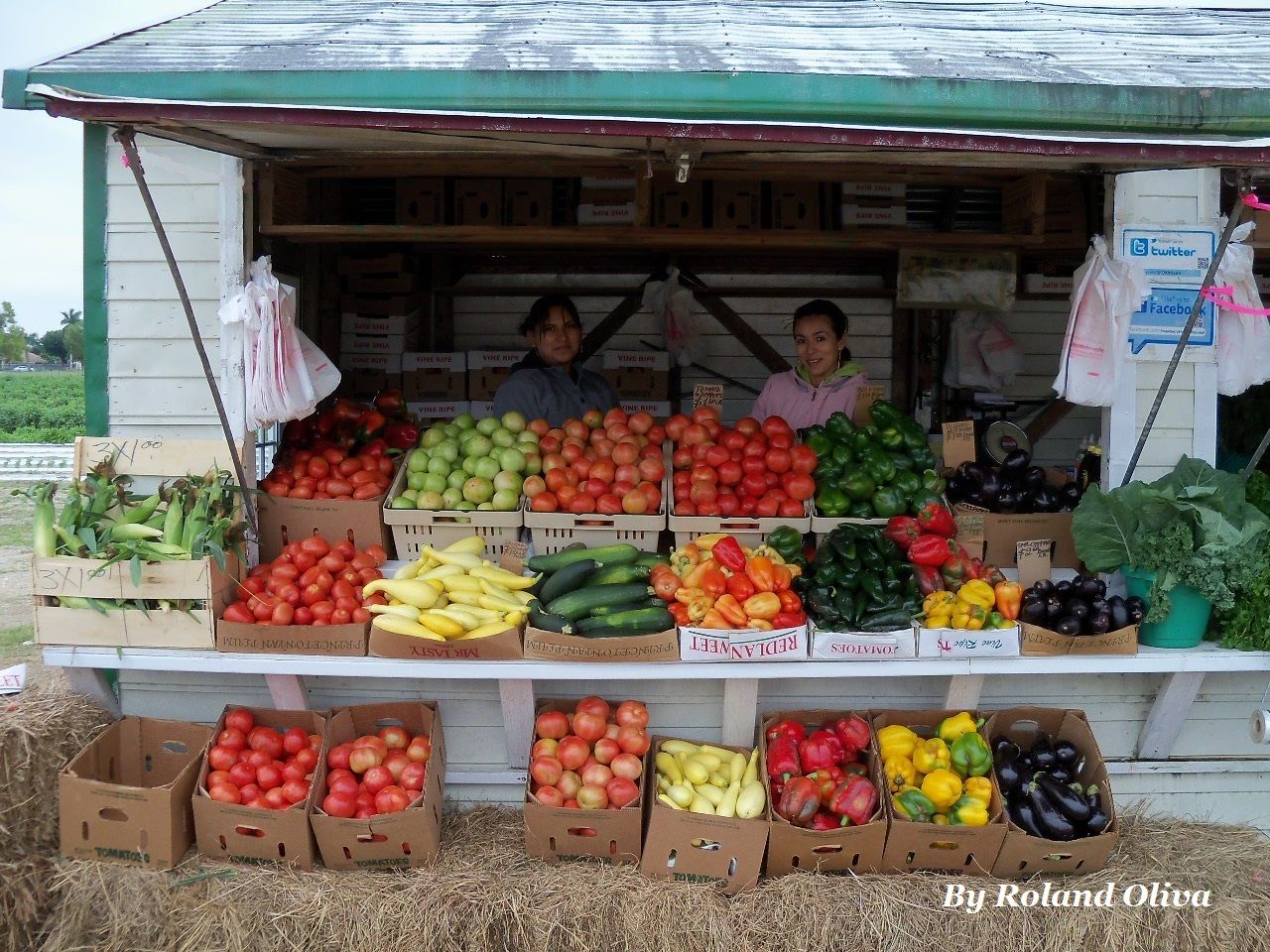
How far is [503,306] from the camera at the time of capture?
8039 mm

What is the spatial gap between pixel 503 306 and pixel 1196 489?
570 centimetres

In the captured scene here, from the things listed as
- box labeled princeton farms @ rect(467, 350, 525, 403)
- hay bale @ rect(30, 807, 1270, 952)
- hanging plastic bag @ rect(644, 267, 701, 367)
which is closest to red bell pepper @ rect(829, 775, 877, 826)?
hay bale @ rect(30, 807, 1270, 952)

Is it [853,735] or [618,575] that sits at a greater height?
[618,575]

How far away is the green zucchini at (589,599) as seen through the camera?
3.68 meters

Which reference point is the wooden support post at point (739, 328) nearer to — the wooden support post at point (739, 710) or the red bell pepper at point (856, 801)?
the wooden support post at point (739, 710)

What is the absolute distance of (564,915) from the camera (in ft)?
11.3

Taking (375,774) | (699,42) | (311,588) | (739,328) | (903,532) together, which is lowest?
(375,774)

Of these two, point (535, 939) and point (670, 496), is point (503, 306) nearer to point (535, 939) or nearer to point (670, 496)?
point (670, 496)

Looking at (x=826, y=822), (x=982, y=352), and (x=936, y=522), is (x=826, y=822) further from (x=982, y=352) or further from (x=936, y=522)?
(x=982, y=352)

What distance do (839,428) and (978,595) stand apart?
114 cm

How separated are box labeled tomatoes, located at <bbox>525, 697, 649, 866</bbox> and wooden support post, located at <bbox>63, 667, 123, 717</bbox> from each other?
6.44 feet

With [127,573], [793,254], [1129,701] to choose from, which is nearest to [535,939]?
[127,573]

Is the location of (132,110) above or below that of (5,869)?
above

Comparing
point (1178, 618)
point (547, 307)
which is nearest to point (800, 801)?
point (1178, 618)
